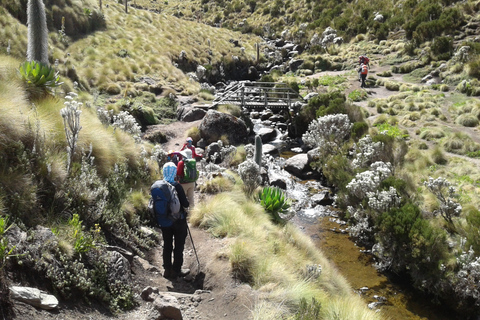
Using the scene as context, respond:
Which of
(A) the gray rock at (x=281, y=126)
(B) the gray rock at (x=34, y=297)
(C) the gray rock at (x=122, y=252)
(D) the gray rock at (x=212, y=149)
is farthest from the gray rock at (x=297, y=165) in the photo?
(B) the gray rock at (x=34, y=297)

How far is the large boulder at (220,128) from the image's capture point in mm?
15039

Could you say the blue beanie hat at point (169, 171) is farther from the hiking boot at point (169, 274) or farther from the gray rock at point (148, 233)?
the gray rock at point (148, 233)

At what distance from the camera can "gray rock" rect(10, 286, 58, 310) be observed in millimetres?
3273

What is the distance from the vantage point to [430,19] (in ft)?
92.8

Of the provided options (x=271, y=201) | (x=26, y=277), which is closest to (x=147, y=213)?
(x=271, y=201)

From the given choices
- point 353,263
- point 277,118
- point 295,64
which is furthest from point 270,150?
point 295,64

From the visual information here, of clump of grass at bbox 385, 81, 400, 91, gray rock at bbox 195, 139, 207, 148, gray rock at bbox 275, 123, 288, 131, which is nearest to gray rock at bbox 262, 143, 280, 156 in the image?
gray rock at bbox 195, 139, 207, 148

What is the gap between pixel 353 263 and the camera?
29.6 ft

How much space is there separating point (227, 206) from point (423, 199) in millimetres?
5547

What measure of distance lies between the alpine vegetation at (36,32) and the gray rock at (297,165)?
31.2ft

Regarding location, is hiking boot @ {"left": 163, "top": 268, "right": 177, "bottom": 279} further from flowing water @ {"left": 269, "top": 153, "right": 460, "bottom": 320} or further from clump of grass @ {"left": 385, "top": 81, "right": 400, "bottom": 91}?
clump of grass @ {"left": 385, "top": 81, "right": 400, "bottom": 91}

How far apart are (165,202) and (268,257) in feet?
6.69

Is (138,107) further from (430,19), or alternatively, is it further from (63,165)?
Result: (430,19)

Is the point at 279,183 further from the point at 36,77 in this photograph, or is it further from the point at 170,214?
the point at 36,77
